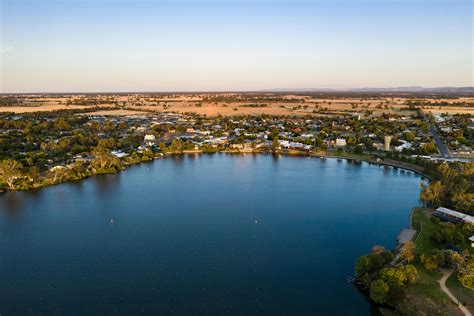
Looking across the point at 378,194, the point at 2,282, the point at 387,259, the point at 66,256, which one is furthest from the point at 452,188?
the point at 2,282

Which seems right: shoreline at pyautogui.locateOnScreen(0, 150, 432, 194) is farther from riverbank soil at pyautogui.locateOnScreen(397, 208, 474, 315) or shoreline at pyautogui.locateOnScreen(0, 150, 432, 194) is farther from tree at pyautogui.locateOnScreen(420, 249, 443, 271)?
riverbank soil at pyautogui.locateOnScreen(397, 208, 474, 315)

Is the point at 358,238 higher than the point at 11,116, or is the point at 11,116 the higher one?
the point at 11,116

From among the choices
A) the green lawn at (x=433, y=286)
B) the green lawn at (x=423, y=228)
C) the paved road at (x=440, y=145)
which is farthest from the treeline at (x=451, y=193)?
the paved road at (x=440, y=145)

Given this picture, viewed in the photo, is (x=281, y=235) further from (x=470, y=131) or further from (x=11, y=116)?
(x=11, y=116)

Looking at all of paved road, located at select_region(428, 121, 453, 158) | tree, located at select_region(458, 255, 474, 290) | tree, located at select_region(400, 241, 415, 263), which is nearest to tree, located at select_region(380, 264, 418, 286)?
tree, located at select_region(400, 241, 415, 263)

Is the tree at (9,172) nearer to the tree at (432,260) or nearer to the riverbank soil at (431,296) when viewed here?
the riverbank soil at (431,296)

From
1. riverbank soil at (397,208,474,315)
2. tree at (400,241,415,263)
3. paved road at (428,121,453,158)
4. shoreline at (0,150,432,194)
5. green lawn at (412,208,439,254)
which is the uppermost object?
paved road at (428,121,453,158)
